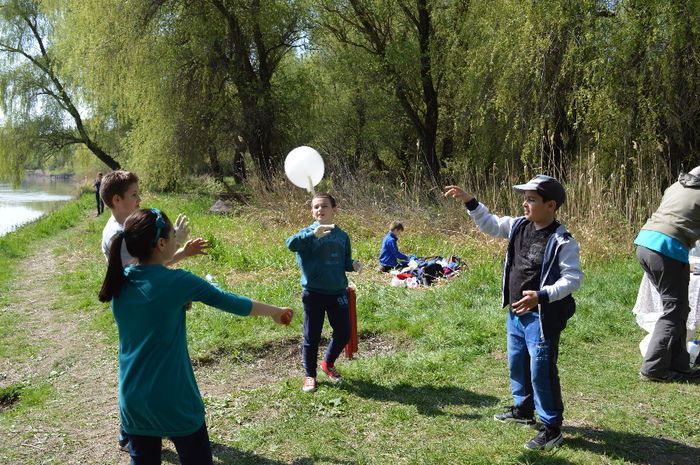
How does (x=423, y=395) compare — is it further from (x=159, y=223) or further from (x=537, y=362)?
(x=159, y=223)

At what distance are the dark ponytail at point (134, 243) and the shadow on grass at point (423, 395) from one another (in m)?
2.50

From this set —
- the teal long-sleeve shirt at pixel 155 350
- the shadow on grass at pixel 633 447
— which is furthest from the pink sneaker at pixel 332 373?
the teal long-sleeve shirt at pixel 155 350

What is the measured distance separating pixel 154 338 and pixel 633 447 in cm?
302

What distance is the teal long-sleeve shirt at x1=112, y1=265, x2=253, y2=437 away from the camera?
236 centimetres

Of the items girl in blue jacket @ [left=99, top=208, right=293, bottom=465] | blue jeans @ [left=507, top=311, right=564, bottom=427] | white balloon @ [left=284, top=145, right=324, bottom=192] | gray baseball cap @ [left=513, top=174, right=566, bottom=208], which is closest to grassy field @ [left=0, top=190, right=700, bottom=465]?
blue jeans @ [left=507, top=311, right=564, bottom=427]

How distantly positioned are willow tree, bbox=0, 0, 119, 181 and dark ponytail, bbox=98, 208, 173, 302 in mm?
26942

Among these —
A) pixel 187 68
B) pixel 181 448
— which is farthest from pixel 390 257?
pixel 187 68

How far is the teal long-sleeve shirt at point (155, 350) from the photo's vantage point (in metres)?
2.36

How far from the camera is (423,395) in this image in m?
4.36

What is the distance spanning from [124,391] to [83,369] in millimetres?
3380

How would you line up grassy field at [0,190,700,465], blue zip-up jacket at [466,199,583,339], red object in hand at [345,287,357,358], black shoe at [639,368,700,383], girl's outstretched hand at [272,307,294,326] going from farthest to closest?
red object in hand at [345,287,357,358] < black shoe at [639,368,700,383] < grassy field at [0,190,700,465] < blue zip-up jacket at [466,199,583,339] < girl's outstretched hand at [272,307,294,326]

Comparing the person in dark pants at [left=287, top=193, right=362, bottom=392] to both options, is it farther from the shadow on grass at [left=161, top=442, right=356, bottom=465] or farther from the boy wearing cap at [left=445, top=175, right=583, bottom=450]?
the boy wearing cap at [left=445, top=175, right=583, bottom=450]

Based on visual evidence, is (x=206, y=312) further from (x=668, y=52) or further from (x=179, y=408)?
(x=668, y=52)

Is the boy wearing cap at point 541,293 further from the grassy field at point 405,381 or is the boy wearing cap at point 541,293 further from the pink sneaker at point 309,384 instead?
the pink sneaker at point 309,384
